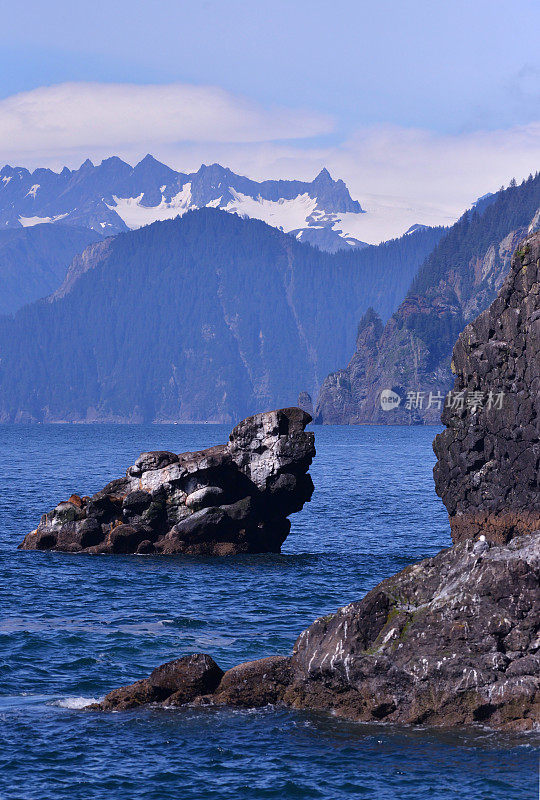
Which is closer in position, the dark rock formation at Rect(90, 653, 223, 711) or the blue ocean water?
the blue ocean water

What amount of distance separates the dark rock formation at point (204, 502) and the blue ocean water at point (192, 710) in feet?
6.67

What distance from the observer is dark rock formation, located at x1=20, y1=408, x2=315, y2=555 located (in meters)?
57.4

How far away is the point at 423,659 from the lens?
25656mm

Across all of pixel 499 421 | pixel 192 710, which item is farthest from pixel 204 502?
pixel 192 710

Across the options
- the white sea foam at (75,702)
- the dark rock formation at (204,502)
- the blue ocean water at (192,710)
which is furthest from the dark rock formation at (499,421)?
the white sea foam at (75,702)

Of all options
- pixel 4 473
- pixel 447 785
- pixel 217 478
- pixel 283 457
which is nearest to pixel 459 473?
pixel 283 457

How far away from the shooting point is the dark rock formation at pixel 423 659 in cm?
2498

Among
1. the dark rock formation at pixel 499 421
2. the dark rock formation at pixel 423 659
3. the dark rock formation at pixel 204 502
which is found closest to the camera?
the dark rock formation at pixel 423 659

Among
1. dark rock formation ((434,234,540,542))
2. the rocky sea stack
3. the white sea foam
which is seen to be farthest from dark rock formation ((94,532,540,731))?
dark rock formation ((434,234,540,542))

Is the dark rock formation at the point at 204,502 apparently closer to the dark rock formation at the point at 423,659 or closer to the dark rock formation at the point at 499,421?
the dark rock formation at the point at 499,421

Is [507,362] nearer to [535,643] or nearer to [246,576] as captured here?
[246,576]

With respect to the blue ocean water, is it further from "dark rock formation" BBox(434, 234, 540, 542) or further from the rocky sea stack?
"dark rock formation" BBox(434, 234, 540, 542)

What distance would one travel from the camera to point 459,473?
62500 millimetres

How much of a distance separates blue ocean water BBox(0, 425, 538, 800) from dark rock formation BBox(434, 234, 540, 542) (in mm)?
4717
